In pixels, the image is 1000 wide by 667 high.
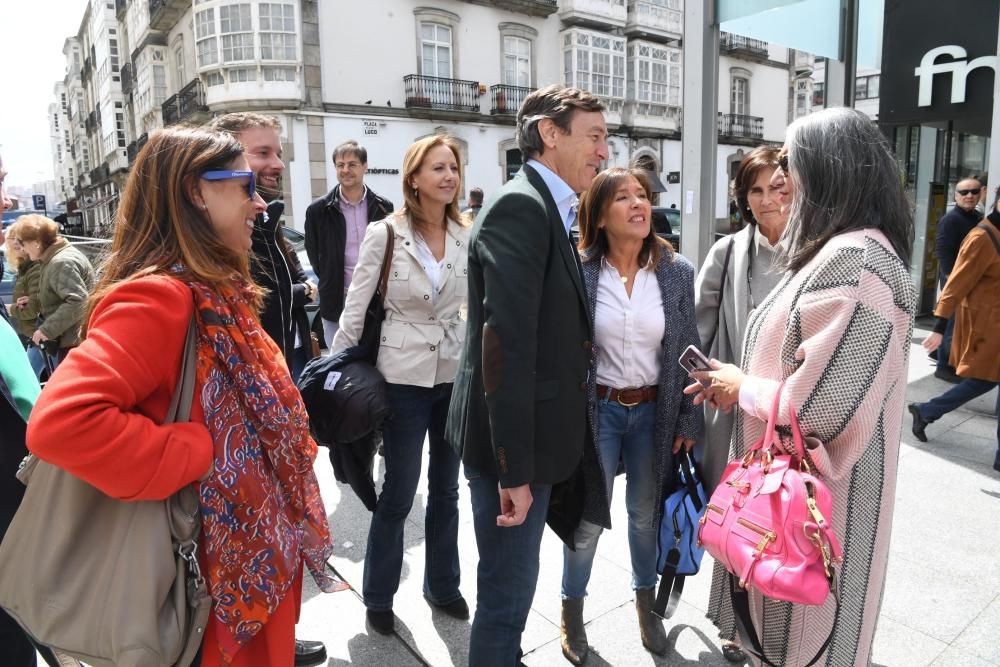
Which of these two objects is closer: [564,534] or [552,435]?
[552,435]

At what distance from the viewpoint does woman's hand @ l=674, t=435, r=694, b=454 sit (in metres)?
2.49

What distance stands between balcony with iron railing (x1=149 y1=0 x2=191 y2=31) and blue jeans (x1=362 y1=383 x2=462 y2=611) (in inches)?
940

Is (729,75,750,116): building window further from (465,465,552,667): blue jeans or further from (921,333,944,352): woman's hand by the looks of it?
(465,465,552,667): blue jeans

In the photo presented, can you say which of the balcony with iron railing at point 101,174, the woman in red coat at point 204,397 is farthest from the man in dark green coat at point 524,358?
the balcony with iron railing at point 101,174

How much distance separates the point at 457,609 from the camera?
109 inches

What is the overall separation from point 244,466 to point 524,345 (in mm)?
730

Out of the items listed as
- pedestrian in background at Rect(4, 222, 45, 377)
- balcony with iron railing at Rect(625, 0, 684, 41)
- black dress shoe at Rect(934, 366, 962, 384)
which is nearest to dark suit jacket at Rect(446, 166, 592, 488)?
pedestrian in background at Rect(4, 222, 45, 377)

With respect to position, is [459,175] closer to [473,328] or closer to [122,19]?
[473,328]

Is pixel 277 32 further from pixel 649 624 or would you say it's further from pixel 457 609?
pixel 649 624

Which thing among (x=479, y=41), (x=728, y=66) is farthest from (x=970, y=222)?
(x=728, y=66)

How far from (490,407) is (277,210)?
1505 mm

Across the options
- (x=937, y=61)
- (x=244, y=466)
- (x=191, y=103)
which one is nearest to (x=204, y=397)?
(x=244, y=466)

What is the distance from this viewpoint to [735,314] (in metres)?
2.64

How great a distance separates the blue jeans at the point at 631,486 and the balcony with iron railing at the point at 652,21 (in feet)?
86.2
